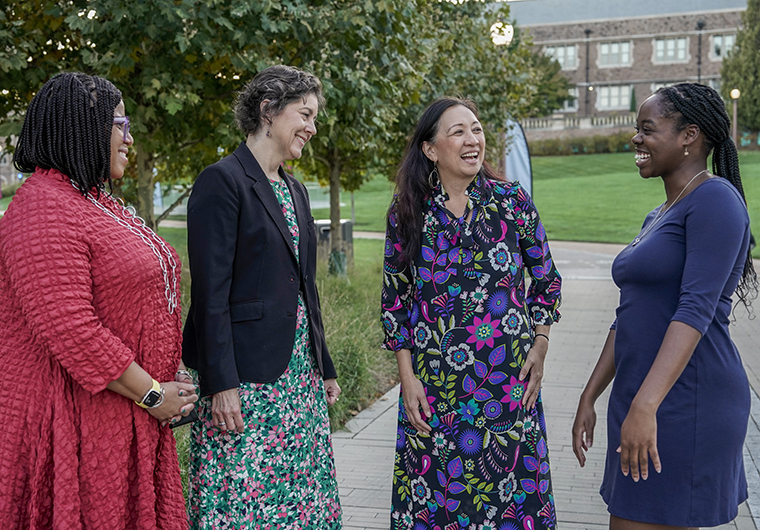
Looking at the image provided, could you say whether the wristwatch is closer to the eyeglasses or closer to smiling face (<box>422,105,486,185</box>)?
the eyeglasses

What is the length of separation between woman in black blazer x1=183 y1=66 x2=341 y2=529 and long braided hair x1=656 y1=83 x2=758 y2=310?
134 cm

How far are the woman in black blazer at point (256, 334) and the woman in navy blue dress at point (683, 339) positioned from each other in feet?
3.81

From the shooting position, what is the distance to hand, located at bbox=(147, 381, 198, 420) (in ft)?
8.14

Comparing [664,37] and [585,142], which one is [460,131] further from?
[664,37]

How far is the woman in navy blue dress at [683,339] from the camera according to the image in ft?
7.53

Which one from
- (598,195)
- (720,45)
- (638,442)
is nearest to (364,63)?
(638,442)

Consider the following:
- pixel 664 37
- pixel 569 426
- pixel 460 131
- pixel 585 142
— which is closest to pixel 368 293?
pixel 569 426

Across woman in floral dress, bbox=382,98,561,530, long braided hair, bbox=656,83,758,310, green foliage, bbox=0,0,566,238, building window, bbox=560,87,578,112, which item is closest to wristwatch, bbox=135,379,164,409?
woman in floral dress, bbox=382,98,561,530

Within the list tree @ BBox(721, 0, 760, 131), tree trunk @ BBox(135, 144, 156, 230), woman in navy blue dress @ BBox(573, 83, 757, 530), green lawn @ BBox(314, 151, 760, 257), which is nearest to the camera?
woman in navy blue dress @ BBox(573, 83, 757, 530)

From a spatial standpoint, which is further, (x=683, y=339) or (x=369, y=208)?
(x=369, y=208)

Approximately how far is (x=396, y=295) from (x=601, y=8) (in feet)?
228

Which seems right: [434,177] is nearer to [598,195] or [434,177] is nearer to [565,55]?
[598,195]

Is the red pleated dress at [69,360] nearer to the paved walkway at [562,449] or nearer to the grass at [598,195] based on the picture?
the paved walkway at [562,449]

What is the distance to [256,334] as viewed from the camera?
279 cm
